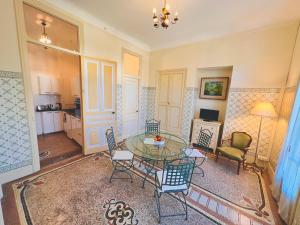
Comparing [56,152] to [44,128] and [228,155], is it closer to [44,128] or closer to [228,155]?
[44,128]

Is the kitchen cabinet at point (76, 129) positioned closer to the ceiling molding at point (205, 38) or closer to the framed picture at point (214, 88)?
the ceiling molding at point (205, 38)

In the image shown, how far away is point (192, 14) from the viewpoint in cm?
267

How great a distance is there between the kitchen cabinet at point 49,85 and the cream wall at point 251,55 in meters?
4.57

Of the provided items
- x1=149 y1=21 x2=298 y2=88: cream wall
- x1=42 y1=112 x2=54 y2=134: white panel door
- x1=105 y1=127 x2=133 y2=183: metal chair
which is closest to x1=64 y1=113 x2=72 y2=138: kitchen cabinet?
x1=42 y1=112 x2=54 y2=134: white panel door

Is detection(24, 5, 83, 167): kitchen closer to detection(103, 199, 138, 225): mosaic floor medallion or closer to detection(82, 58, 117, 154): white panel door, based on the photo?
detection(82, 58, 117, 154): white panel door

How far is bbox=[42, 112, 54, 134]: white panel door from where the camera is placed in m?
4.37

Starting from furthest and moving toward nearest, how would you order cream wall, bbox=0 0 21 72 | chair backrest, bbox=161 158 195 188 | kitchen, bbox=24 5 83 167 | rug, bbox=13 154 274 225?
kitchen, bbox=24 5 83 167
cream wall, bbox=0 0 21 72
rug, bbox=13 154 274 225
chair backrest, bbox=161 158 195 188

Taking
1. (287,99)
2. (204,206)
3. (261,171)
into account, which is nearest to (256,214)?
(204,206)

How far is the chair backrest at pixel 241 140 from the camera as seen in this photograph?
307cm

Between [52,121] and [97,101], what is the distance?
2431 millimetres

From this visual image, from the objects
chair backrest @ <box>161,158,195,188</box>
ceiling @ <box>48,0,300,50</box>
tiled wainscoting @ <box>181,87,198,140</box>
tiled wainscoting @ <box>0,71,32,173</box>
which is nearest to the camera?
chair backrest @ <box>161,158,195,188</box>

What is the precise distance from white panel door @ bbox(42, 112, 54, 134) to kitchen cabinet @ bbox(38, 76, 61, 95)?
758 millimetres

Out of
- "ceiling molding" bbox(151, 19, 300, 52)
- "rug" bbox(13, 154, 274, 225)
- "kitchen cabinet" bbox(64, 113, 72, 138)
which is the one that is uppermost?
"ceiling molding" bbox(151, 19, 300, 52)

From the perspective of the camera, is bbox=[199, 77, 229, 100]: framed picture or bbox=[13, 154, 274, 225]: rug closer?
bbox=[13, 154, 274, 225]: rug
